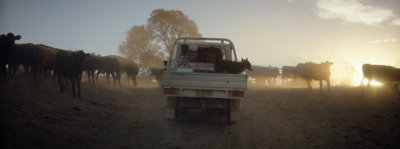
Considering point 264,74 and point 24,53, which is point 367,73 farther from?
point 264,74

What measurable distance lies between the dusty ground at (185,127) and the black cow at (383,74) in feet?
11.1

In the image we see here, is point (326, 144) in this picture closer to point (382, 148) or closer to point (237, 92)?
point (382, 148)

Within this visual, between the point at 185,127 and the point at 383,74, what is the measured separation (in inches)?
425

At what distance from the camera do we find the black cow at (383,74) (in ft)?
43.9

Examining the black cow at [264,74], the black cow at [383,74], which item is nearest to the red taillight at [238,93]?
the black cow at [383,74]

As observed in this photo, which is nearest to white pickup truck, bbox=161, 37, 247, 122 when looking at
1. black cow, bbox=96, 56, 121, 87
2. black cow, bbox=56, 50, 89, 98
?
black cow, bbox=56, 50, 89, 98

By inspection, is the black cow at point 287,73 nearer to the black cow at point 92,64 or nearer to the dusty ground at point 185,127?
the black cow at point 92,64

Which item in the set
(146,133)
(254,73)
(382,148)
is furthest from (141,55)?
(382,148)

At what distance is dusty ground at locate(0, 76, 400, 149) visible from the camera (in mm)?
5777

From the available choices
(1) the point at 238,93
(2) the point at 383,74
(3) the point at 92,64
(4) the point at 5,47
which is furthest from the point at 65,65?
(2) the point at 383,74

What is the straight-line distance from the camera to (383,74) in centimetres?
1370

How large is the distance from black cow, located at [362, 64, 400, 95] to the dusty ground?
11.1 ft

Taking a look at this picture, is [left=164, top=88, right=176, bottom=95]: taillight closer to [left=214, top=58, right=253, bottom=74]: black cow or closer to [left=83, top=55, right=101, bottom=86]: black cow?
[left=214, top=58, right=253, bottom=74]: black cow

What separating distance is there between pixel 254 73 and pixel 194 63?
114 feet
